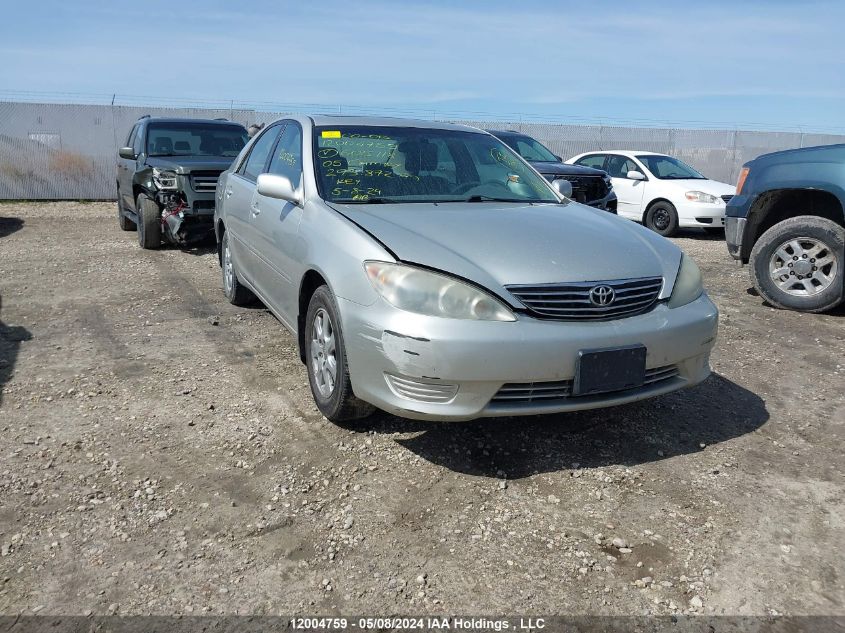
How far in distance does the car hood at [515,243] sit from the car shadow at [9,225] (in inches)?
411

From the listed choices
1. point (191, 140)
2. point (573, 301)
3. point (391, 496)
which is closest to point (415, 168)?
point (573, 301)

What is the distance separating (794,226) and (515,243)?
13.5ft

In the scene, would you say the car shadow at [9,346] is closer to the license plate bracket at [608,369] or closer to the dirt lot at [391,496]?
the dirt lot at [391,496]

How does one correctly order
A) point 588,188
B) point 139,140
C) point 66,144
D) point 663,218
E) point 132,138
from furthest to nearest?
point 66,144 → point 663,218 → point 132,138 → point 588,188 → point 139,140

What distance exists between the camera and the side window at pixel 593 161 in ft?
44.5

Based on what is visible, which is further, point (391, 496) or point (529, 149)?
point (529, 149)

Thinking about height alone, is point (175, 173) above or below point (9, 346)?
above

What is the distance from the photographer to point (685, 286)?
11.9ft

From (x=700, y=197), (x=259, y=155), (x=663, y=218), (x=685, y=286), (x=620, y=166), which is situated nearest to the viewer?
(x=685, y=286)

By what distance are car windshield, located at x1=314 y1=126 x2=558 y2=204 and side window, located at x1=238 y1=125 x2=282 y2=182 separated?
820mm

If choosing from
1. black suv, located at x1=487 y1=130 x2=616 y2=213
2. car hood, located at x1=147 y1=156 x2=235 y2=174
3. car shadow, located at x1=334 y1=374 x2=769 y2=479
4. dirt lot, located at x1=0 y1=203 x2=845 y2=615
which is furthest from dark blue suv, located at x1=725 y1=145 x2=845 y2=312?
car hood, located at x1=147 y1=156 x2=235 y2=174

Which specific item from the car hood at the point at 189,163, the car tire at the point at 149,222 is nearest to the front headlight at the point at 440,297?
the car hood at the point at 189,163

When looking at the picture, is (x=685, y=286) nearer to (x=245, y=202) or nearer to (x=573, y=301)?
(x=573, y=301)

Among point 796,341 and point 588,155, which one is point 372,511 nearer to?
point 796,341
